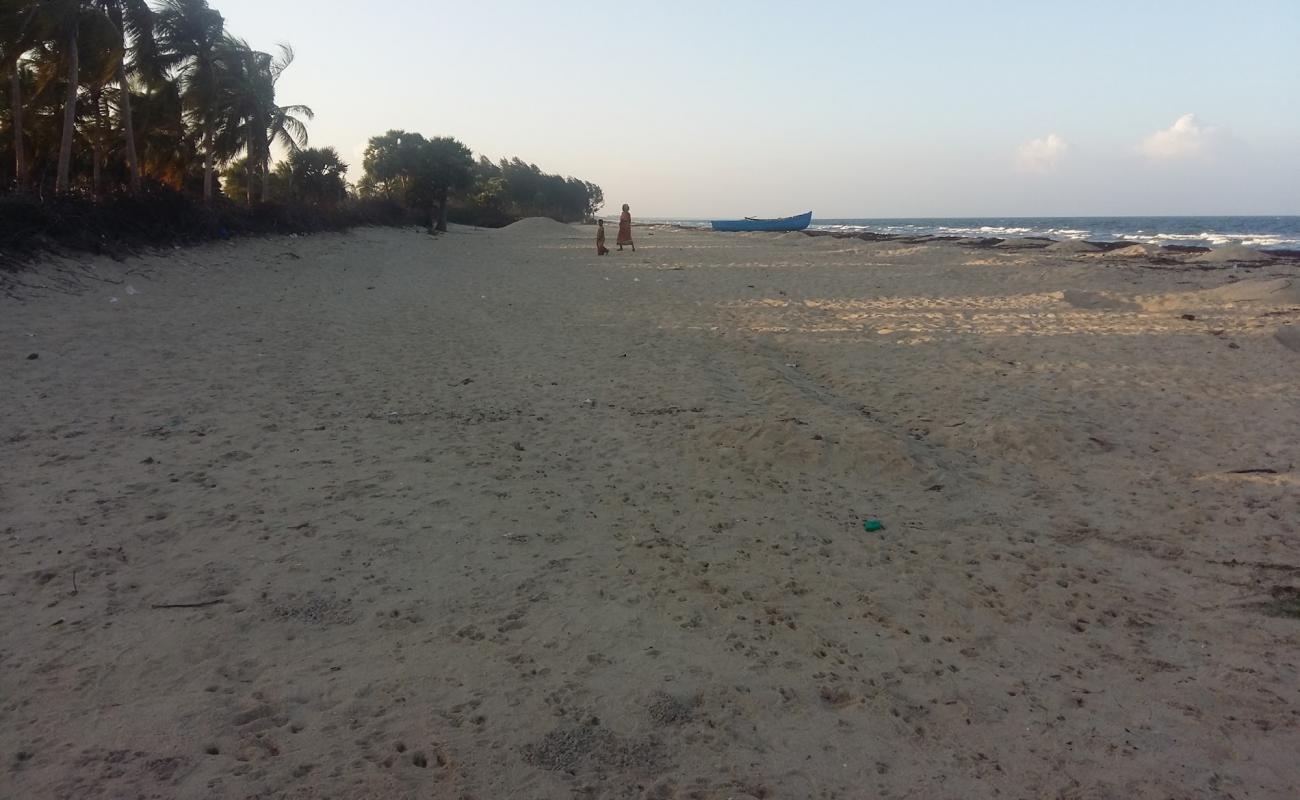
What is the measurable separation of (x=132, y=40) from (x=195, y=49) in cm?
415

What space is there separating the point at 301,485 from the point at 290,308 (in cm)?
815

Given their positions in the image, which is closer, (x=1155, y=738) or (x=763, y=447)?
(x=1155, y=738)

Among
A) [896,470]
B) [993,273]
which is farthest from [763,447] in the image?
[993,273]

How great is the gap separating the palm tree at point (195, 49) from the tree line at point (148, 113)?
3 centimetres

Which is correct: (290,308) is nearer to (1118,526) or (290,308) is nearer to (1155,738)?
(1118,526)

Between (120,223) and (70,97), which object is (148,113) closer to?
(70,97)

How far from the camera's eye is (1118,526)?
5.06 meters

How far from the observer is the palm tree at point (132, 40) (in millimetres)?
16812

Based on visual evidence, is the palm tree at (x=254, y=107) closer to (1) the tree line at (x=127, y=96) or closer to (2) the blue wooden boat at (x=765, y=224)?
(1) the tree line at (x=127, y=96)

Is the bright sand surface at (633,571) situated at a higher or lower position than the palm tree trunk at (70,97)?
lower

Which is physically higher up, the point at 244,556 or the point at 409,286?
the point at 409,286

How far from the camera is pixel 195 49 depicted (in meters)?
24.2

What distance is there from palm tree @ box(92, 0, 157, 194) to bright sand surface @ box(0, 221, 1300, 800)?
11190 mm

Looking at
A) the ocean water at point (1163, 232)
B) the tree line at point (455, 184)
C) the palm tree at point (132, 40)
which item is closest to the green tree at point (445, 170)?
the tree line at point (455, 184)
